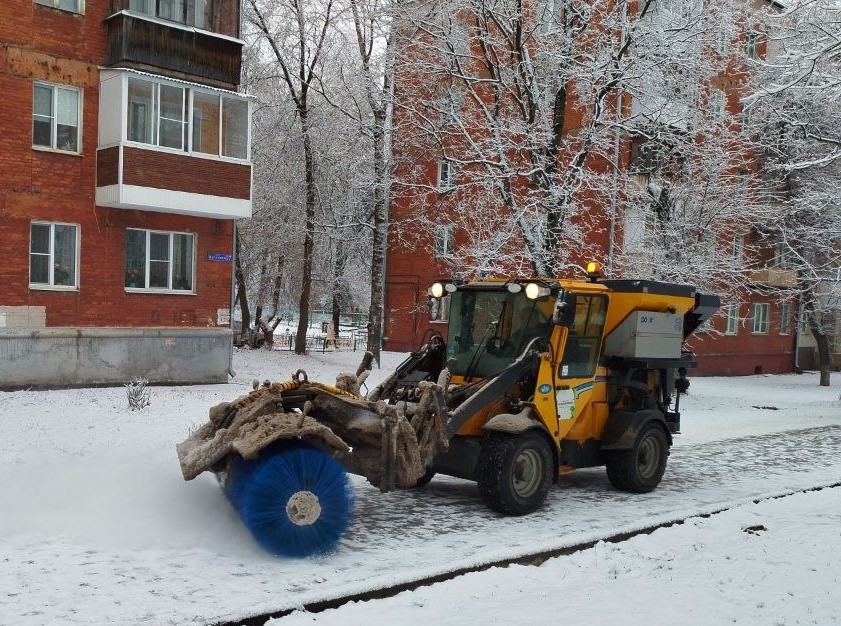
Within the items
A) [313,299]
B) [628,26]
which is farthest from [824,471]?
[313,299]

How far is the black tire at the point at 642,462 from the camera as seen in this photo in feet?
30.8

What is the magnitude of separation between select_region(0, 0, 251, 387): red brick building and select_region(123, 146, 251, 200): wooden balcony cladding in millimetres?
25

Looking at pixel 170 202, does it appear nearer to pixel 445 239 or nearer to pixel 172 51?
pixel 172 51

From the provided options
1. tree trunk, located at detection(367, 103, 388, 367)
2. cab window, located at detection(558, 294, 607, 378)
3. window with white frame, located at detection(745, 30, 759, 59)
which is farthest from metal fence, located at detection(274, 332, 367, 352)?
cab window, located at detection(558, 294, 607, 378)

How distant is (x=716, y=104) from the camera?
70.1 ft

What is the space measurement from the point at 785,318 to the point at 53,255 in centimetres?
2865

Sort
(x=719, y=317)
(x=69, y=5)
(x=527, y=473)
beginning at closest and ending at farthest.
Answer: (x=527, y=473), (x=69, y=5), (x=719, y=317)

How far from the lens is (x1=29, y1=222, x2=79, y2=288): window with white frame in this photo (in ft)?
55.3

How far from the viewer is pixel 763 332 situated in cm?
3428

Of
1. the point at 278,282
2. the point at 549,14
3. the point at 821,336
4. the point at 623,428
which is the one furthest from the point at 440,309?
the point at 278,282

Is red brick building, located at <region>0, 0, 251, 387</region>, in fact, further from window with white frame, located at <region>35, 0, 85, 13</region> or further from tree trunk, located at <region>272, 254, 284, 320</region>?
tree trunk, located at <region>272, 254, 284, 320</region>

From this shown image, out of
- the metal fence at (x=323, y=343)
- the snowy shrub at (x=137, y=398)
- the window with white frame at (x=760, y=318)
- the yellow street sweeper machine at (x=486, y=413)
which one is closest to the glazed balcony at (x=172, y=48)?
the snowy shrub at (x=137, y=398)

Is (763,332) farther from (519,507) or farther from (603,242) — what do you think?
(519,507)

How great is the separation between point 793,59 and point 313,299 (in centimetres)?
3457
